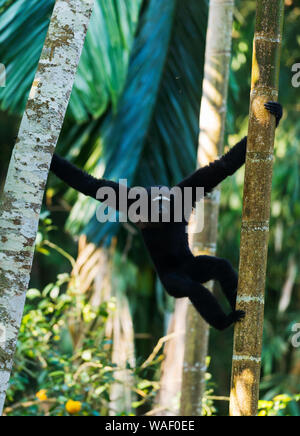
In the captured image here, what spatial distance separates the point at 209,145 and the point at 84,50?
5.61 ft

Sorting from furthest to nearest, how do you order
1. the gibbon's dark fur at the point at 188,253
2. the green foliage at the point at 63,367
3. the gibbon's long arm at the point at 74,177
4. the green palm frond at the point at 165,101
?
the green palm frond at the point at 165,101 → the green foliage at the point at 63,367 → the gibbon's long arm at the point at 74,177 → the gibbon's dark fur at the point at 188,253

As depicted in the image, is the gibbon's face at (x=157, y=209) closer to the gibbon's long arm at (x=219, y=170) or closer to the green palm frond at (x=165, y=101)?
the gibbon's long arm at (x=219, y=170)

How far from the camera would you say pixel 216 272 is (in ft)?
15.4

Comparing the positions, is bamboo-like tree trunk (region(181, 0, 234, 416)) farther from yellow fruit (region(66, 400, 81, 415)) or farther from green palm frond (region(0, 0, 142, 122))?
green palm frond (region(0, 0, 142, 122))

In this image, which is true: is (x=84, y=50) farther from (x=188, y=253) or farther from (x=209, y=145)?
(x=188, y=253)

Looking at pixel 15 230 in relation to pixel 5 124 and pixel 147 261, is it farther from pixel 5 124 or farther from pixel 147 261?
pixel 5 124

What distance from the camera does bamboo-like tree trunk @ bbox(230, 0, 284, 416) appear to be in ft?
10.0

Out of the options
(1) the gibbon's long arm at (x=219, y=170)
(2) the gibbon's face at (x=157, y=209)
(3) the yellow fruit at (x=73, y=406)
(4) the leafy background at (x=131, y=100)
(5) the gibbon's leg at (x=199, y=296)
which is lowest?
(3) the yellow fruit at (x=73, y=406)

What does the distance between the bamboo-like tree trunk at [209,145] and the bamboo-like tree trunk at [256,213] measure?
1.89 m

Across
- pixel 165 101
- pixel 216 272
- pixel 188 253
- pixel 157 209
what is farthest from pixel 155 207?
pixel 165 101

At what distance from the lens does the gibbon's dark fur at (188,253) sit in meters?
4.35

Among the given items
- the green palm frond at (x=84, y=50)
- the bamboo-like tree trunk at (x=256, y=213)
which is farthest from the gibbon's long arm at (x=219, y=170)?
the green palm frond at (x=84, y=50)

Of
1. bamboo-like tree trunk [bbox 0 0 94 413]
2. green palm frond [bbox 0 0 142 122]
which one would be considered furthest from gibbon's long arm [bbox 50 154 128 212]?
bamboo-like tree trunk [bbox 0 0 94 413]
